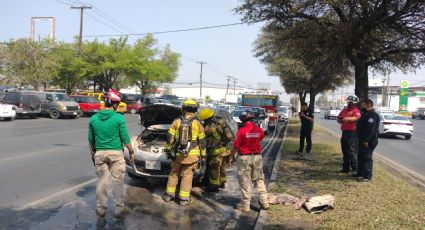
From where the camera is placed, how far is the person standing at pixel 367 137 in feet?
29.5

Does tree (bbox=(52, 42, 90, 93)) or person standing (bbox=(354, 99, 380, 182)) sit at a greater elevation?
tree (bbox=(52, 42, 90, 93))

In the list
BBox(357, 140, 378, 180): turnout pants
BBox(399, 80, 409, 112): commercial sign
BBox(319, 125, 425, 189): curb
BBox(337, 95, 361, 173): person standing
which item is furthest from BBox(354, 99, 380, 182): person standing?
BBox(399, 80, 409, 112): commercial sign

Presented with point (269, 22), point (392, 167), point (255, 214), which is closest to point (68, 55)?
point (269, 22)

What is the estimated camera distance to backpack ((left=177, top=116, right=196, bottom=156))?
710cm

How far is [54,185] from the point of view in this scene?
332 inches

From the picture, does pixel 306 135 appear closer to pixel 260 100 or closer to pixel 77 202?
pixel 77 202

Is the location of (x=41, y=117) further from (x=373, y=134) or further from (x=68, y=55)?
(x=373, y=134)

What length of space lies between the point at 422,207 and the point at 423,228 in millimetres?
1310

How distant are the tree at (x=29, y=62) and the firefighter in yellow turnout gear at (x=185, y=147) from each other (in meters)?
37.2

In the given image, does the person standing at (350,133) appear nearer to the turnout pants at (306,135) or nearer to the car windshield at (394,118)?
the turnout pants at (306,135)

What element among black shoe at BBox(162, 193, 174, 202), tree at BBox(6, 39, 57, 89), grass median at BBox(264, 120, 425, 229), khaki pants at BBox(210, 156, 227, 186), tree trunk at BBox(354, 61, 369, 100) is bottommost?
black shoe at BBox(162, 193, 174, 202)

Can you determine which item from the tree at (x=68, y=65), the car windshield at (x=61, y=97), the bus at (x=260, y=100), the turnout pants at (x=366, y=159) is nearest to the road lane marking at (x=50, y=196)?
the turnout pants at (x=366, y=159)

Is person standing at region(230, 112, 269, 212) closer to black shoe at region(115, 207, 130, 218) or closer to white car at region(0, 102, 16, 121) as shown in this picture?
black shoe at region(115, 207, 130, 218)

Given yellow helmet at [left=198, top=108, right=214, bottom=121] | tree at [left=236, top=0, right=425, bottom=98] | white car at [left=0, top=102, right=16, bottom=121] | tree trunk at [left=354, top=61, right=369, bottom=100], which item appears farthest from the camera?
white car at [left=0, top=102, right=16, bottom=121]
